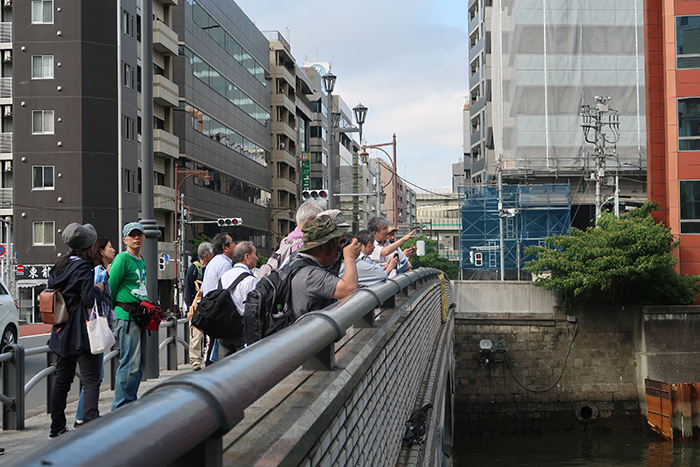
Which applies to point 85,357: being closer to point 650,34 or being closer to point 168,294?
point 650,34

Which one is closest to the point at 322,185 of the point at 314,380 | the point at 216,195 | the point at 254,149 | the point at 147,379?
the point at 254,149

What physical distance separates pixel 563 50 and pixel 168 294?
1020 inches

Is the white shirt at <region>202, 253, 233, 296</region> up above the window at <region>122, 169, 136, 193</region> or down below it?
below

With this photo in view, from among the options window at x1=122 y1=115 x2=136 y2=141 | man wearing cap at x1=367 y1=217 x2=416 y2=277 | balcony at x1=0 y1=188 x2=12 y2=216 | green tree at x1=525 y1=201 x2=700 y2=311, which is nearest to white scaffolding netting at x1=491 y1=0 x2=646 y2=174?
green tree at x1=525 y1=201 x2=700 y2=311

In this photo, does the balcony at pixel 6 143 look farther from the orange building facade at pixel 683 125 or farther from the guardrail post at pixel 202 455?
the guardrail post at pixel 202 455

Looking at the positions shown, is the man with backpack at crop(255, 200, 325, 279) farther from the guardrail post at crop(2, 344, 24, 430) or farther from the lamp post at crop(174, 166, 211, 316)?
the lamp post at crop(174, 166, 211, 316)

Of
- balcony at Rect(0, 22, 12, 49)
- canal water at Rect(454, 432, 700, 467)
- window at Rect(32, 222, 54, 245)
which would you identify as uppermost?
balcony at Rect(0, 22, 12, 49)

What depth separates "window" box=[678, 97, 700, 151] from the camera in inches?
1091

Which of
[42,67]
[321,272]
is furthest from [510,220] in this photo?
[321,272]

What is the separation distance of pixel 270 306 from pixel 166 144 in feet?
133

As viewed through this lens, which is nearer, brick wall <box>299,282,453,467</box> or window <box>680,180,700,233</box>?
brick wall <box>299,282,453,467</box>

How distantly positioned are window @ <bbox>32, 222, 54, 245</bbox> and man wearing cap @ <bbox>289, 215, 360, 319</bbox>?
36688 mm

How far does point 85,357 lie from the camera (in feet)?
19.7

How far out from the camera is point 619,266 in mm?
27250
